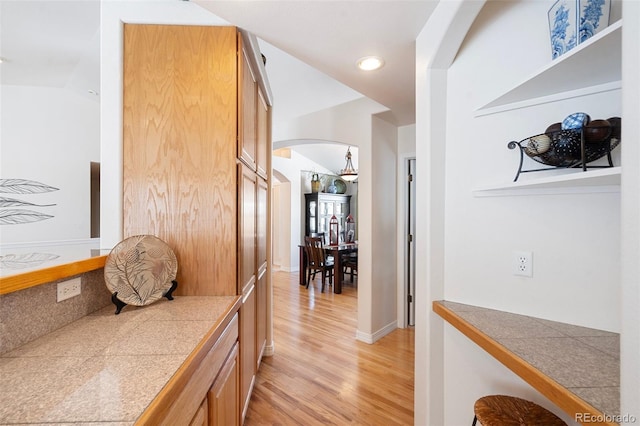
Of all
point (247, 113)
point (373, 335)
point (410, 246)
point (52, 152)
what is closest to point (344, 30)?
point (247, 113)

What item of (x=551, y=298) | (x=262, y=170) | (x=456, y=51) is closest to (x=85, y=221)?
(x=262, y=170)

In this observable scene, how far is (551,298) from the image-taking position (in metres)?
1.14

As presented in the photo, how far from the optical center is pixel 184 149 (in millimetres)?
1416

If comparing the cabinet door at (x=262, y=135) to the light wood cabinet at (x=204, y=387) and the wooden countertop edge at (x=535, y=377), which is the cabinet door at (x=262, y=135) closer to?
the light wood cabinet at (x=204, y=387)

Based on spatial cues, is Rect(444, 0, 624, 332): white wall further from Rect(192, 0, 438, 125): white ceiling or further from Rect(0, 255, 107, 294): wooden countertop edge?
Rect(0, 255, 107, 294): wooden countertop edge

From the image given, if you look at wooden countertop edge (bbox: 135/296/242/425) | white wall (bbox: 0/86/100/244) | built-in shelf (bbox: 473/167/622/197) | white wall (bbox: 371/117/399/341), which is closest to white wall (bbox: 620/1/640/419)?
built-in shelf (bbox: 473/167/622/197)

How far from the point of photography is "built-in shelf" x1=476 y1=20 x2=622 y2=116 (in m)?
0.84

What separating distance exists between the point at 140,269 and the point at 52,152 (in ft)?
10.3

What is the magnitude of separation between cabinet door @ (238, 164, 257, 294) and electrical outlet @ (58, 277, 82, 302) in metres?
0.67

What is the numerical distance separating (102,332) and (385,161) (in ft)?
9.40

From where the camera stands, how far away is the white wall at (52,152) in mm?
2949

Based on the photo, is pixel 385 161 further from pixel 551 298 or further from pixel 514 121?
pixel 551 298

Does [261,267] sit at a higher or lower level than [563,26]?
lower

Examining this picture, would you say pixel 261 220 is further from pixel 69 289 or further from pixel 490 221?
pixel 490 221
